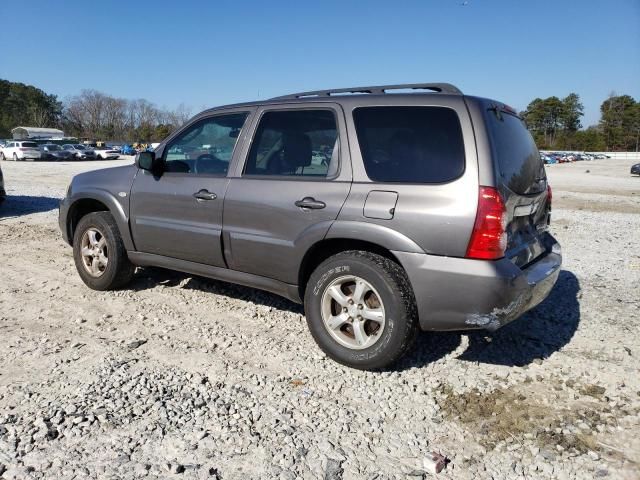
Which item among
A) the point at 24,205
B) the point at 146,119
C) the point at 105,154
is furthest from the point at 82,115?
the point at 24,205

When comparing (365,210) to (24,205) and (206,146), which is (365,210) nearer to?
(206,146)

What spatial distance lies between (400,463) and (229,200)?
2.35m

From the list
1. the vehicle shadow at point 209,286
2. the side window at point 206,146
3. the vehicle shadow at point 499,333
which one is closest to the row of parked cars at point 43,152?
the vehicle shadow at point 209,286

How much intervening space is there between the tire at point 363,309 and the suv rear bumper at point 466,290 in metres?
0.11

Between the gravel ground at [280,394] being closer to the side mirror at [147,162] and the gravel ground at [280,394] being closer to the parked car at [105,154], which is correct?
the side mirror at [147,162]

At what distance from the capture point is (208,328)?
164 inches

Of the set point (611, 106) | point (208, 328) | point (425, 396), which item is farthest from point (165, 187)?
point (611, 106)

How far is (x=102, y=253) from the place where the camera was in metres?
4.98

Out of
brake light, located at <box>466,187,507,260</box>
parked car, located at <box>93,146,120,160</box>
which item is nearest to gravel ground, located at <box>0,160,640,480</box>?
brake light, located at <box>466,187,507,260</box>

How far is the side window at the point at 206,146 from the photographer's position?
4215mm

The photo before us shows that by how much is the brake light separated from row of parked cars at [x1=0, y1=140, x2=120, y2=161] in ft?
145

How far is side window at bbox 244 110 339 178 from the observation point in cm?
368

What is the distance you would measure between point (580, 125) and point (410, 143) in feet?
440

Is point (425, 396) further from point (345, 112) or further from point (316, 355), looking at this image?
point (345, 112)
